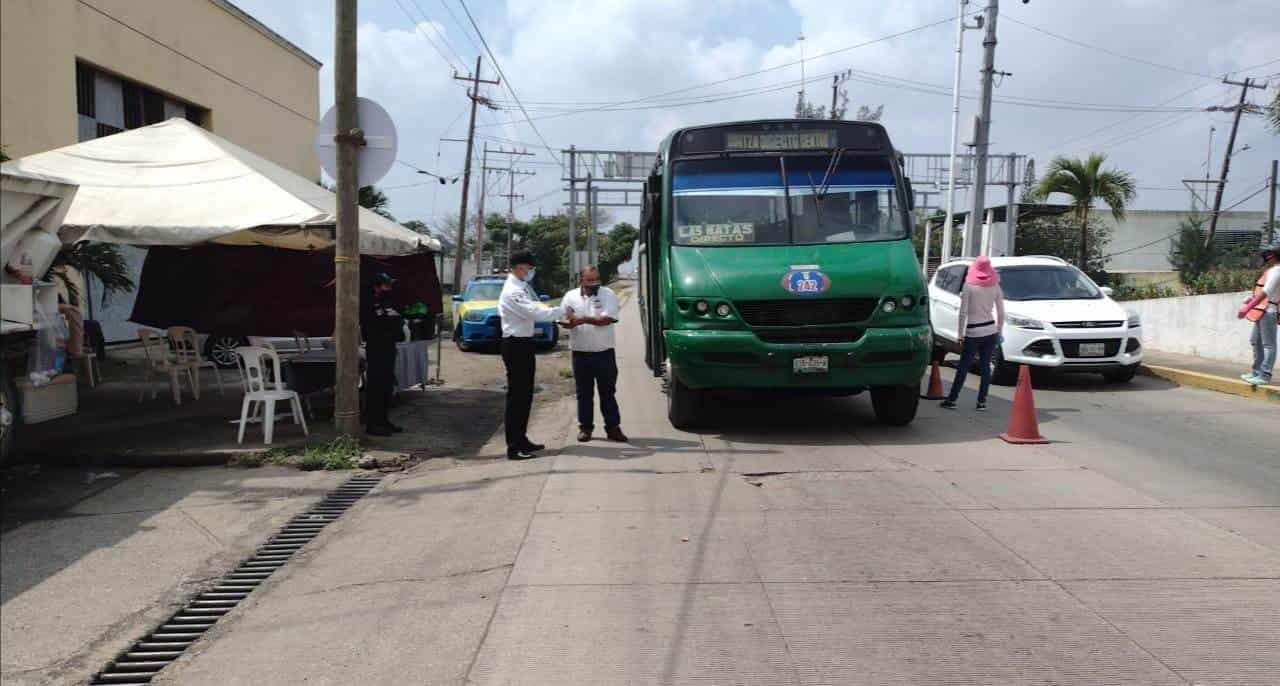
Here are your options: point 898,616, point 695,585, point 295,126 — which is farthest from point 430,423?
point 295,126

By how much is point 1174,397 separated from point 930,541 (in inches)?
322

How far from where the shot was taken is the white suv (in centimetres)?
1205

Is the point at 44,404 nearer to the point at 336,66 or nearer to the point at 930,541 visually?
the point at 336,66

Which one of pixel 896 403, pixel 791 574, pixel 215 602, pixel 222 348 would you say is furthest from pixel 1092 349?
pixel 222 348

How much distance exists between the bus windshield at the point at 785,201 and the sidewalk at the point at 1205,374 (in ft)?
19.7

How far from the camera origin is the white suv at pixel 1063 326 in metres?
12.1

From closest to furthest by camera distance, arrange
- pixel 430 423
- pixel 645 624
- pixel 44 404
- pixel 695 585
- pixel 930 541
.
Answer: pixel 645 624, pixel 695 585, pixel 930 541, pixel 44 404, pixel 430 423

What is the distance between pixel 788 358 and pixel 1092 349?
610cm

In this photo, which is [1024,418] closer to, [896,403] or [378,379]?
[896,403]

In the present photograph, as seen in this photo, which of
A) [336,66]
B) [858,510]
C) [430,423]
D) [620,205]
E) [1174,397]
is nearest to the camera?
[858,510]

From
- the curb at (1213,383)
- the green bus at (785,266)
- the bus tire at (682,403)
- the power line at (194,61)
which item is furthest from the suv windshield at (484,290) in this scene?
the curb at (1213,383)

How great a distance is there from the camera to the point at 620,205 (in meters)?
41.8

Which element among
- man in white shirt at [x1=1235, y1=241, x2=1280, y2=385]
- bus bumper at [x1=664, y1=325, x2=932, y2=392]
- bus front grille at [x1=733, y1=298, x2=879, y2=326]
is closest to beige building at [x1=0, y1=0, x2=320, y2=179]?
bus bumper at [x1=664, y1=325, x2=932, y2=392]

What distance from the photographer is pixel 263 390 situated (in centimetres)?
849
